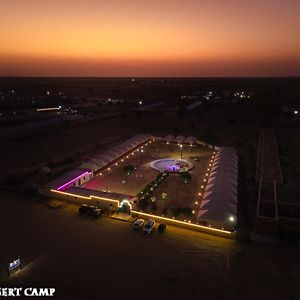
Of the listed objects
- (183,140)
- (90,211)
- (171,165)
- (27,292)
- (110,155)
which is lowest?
(27,292)

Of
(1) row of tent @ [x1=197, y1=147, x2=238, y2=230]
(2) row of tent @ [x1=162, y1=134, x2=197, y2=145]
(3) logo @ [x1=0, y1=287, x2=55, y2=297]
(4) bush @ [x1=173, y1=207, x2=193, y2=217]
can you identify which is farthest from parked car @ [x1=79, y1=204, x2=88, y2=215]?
(2) row of tent @ [x1=162, y1=134, x2=197, y2=145]

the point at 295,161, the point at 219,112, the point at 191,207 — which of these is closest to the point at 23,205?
the point at 191,207

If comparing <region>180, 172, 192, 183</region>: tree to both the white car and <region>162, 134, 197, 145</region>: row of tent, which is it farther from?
<region>162, 134, 197, 145</region>: row of tent

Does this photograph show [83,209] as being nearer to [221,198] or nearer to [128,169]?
[128,169]

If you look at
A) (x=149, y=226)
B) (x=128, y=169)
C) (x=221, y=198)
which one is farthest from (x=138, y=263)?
(x=128, y=169)

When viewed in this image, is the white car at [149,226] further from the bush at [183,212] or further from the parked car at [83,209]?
the parked car at [83,209]

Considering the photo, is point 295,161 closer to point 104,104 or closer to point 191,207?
Result: point 191,207
